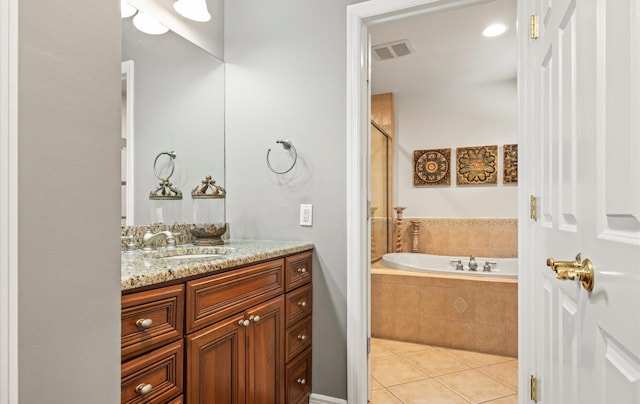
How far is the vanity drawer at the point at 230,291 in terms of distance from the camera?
117 centimetres

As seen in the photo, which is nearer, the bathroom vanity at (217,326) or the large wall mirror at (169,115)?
the bathroom vanity at (217,326)

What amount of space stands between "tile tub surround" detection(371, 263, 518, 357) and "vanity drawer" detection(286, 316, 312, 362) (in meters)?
1.25

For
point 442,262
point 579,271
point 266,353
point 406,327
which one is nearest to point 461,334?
point 406,327

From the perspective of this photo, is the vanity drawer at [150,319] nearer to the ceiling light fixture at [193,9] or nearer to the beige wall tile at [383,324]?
the ceiling light fixture at [193,9]

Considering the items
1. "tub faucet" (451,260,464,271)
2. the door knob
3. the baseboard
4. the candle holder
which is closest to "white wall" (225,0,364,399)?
the baseboard

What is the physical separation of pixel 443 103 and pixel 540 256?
3.09m

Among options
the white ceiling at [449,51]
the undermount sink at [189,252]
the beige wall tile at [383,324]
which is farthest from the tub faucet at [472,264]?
the undermount sink at [189,252]

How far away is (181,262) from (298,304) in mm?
764

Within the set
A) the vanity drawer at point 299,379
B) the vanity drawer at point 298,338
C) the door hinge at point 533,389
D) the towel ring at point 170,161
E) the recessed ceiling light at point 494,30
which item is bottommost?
the vanity drawer at point 299,379

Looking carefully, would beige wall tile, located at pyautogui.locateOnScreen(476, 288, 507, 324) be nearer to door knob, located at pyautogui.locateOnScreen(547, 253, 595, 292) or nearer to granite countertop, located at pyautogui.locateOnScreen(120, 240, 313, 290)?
granite countertop, located at pyautogui.locateOnScreen(120, 240, 313, 290)

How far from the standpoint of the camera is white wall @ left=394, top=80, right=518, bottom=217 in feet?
12.8

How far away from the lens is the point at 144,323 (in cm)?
97

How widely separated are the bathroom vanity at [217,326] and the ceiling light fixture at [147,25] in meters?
1.05

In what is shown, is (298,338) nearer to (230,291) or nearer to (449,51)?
(230,291)
